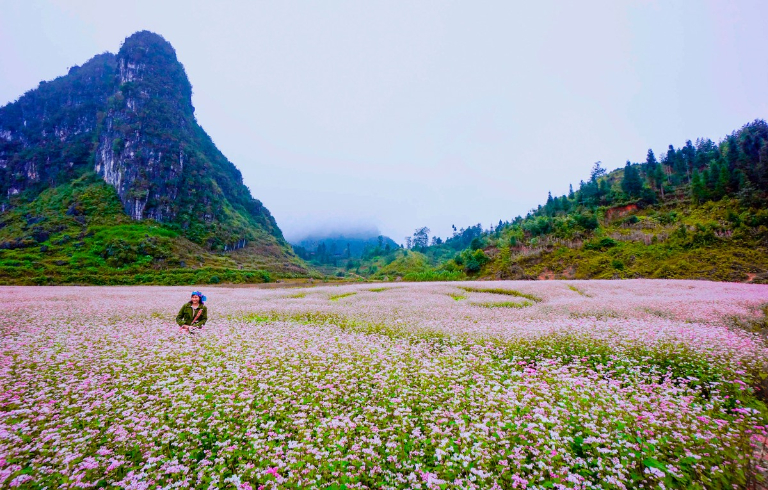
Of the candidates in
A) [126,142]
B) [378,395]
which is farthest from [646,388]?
[126,142]

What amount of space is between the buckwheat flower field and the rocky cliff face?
470 ft

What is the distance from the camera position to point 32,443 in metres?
5.07

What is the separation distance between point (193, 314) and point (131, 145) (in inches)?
7058

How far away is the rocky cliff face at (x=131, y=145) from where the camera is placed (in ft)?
454

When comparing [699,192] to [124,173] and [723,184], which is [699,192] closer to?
[723,184]

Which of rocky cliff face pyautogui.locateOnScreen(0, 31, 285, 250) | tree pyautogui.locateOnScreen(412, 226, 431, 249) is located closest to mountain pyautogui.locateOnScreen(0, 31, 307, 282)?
rocky cliff face pyautogui.locateOnScreen(0, 31, 285, 250)

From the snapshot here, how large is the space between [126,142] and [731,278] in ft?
667

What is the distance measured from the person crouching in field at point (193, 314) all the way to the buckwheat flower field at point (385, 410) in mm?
802

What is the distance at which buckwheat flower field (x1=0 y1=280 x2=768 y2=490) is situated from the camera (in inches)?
174

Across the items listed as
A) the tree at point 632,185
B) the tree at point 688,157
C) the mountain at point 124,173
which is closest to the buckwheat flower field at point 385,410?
the tree at point 632,185

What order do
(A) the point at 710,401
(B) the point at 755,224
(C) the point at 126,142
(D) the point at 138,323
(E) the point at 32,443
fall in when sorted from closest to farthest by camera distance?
(E) the point at 32,443, (A) the point at 710,401, (D) the point at 138,323, (B) the point at 755,224, (C) the point at 126,142

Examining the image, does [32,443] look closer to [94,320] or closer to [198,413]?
[198,413]

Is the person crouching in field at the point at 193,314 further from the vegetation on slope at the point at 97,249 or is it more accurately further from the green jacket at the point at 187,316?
the vegetation on slope at the point at 97,249

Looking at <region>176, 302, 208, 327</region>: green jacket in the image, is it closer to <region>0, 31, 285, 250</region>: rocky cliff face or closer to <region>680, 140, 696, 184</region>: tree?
<region>680, 140, 696, 184</region>: tree
